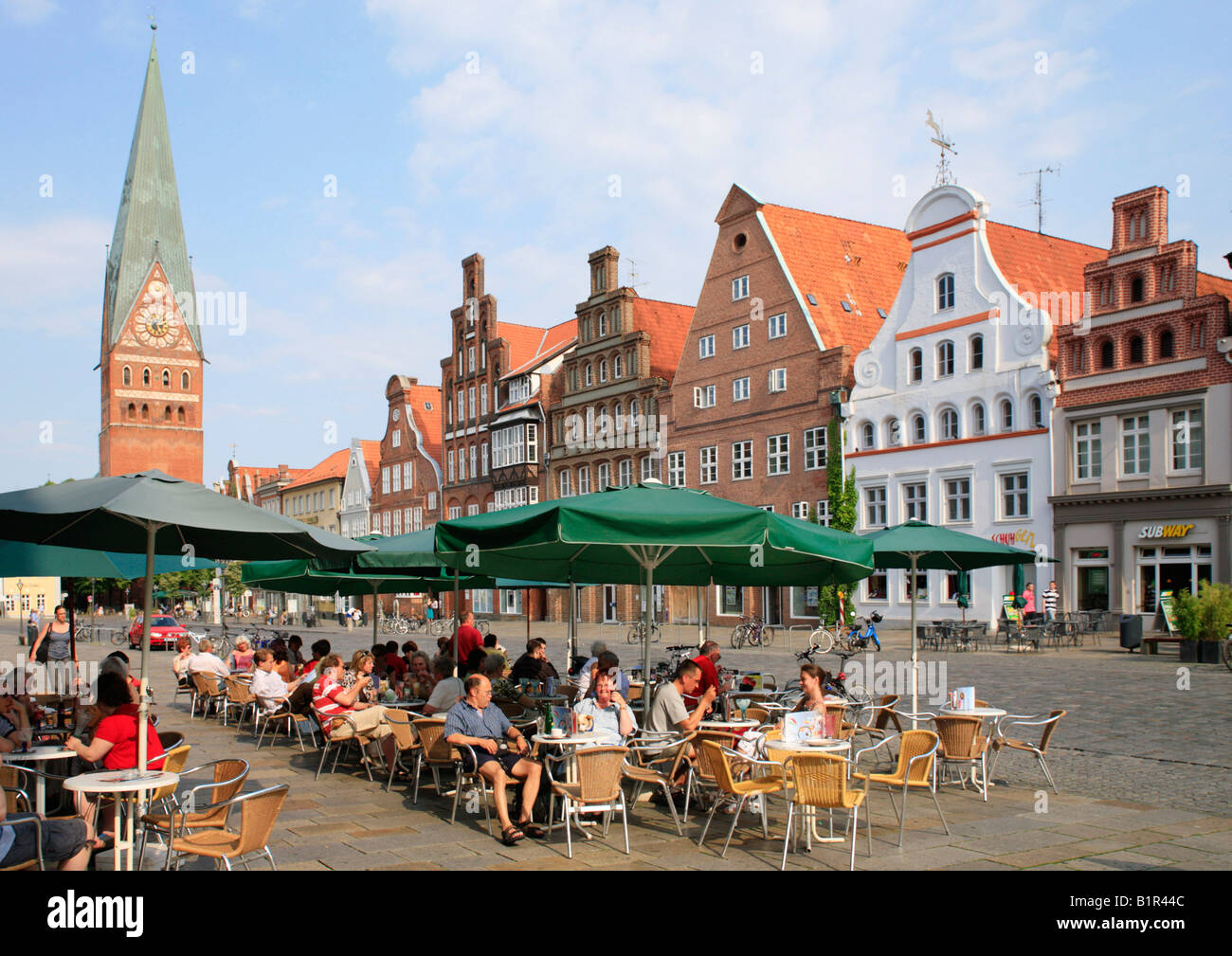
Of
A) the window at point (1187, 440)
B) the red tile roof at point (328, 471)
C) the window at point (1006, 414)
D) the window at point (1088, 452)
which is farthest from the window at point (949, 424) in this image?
the red tile roof at point (328, 471)

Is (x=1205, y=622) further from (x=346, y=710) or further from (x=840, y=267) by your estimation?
(x=840, y=267)

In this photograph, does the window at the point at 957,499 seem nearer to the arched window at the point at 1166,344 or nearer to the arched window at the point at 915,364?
the arched window at the point at 915,364

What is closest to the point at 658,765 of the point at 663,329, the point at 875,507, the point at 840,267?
the point at 875,507

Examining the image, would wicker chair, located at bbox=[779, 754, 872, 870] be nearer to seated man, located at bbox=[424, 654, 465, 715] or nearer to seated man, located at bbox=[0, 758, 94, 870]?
seated man, located at bbox=[0, 758, 94, 870]

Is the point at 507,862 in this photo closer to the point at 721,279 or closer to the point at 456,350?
the point at 721,279

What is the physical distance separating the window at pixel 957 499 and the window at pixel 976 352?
3.95 metres

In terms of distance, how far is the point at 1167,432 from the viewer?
100 ft

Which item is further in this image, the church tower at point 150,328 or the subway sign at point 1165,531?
the church tower at point 150,328

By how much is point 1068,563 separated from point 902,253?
20612mm

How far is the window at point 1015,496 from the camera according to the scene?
34.2 metres

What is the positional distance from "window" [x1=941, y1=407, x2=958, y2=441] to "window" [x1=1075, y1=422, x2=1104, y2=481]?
4.63 meters

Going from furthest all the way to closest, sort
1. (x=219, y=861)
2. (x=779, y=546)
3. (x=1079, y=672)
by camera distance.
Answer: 1. (x=1079, y=672)
2. (x=779, y=546)
3. (x=219, y=861)

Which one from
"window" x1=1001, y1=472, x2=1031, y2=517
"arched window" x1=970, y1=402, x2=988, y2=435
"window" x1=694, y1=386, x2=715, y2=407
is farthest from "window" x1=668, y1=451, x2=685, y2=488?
"window" x1=1001, y1=472, x2=1031, y2=517
